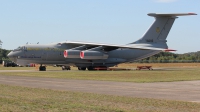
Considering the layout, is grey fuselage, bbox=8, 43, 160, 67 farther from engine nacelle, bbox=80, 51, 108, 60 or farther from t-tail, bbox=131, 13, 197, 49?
t-tail, bbox=131, 13, 197, 49

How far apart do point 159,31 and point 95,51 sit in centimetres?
1028

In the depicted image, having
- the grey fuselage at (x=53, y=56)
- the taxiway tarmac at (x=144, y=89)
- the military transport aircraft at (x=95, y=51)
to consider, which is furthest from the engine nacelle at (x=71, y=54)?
the taxiway tarmac at (x=144, y=89)

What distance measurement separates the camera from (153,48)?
52.8 metres

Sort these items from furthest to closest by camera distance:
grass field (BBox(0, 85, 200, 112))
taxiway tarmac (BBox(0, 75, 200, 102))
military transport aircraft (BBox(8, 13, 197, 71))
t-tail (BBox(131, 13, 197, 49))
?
t-tail (BBox(131, 13, 197, 49))
military transport aircraft (BBox(8, 13, 197, 71))
taxiway tarmac (BBox(0, 75, 200, 102))
grass field (BBox(0, 85, 200, 112))

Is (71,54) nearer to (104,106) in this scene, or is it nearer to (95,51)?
(95,51)

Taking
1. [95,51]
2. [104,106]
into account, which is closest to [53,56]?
[95,51]

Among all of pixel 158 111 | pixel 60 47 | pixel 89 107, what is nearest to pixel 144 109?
pixel 158 111

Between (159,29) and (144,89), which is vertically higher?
(159,29)

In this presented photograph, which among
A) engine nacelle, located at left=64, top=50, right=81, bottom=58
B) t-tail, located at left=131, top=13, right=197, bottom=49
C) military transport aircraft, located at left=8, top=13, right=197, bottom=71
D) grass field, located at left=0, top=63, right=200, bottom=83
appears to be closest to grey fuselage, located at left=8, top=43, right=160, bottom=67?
military transport aircraft, located at left=8, top=13, right=197, bottom=71

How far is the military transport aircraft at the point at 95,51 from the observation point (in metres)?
51.7

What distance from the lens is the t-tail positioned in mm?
55731

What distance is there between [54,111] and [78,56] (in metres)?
39.8

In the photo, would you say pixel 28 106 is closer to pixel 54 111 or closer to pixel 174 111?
pixel 54 111

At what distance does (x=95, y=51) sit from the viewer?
170 ft
